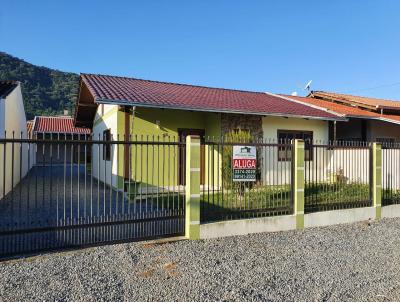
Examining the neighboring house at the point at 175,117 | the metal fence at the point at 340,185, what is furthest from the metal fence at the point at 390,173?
the neighboring house at the point at 175,117

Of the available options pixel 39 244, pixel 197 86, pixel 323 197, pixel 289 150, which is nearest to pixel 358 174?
pixel 323 197

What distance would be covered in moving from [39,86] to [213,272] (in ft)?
180

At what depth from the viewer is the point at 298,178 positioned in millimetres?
7152

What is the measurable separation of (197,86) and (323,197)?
10341 millimetres

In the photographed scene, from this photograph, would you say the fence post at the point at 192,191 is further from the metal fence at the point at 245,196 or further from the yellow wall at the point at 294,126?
the yellow wall at the point at 294,126

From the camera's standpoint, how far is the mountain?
46.8m

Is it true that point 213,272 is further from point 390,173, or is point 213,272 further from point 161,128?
point 390,173

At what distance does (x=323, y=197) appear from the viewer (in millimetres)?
7875

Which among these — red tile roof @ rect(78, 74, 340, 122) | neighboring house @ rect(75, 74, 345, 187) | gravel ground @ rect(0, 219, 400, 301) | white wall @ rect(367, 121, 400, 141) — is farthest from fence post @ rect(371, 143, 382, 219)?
white wall @ rect(367, 121, 400, 141)

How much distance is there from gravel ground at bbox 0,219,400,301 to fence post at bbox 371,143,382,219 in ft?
8.18

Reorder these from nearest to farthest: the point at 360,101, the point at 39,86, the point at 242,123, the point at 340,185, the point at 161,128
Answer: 1. the point at 340,185
2. the point at 161,128
3. the point at 242,123
4. the point at 360,101
5. the point at 39,86

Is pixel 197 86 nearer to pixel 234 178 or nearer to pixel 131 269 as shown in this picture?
pixel 234 178

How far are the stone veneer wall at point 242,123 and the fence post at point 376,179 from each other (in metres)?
4.54

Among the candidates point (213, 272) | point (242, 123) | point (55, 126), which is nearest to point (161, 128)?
point (242, 123)
